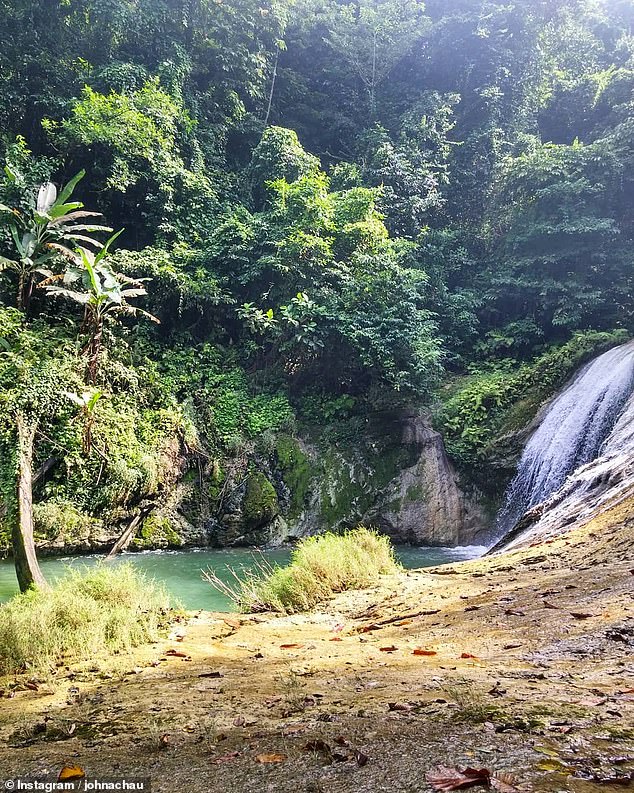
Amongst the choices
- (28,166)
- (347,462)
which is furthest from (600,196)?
(28,166)

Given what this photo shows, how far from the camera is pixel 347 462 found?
1409 centimetres

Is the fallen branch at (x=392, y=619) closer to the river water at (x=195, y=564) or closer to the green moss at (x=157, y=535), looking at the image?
the river water at (x=195, y=564)

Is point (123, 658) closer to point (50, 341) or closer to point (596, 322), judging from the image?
point (50, 341)

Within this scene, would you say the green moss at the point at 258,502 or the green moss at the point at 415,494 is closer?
the green moss at the point at 258,502

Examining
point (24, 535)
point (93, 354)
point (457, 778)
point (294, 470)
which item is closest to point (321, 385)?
point (294, 470)

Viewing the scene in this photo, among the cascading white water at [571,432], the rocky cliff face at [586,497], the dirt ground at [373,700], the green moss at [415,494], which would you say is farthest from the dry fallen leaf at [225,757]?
the green moss at [415,494]

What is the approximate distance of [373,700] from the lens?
268 centimetres

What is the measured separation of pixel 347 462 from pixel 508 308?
7421mm

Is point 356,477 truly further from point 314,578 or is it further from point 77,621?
point 77,621

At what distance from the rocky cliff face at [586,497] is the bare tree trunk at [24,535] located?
6099 mm

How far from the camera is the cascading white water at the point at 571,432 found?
34.1 ft

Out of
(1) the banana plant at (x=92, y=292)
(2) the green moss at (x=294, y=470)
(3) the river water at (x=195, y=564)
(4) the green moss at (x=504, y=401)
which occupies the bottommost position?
(3) the river water at (x=195, y=564)

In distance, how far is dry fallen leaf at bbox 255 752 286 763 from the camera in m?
2.07

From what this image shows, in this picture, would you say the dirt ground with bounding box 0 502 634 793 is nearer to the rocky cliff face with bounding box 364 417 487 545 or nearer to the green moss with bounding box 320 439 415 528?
the rocky cliff face with bounding box 364 417 487 545
